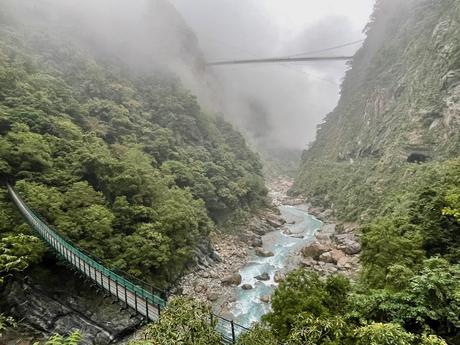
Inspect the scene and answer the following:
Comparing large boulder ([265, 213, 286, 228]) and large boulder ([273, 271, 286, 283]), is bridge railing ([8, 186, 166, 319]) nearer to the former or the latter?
large boulder ([273, 271, 286, 283])

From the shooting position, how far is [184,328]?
263 inches

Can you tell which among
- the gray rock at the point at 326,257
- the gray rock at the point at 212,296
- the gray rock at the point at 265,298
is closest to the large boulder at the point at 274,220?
the gray rock at the point at 326,257

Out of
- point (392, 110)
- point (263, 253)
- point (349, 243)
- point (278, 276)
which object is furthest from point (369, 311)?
point (392, 110)

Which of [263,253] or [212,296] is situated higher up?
[263,253]

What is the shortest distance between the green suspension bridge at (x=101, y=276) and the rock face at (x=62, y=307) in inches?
38.5

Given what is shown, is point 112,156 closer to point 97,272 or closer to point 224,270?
point 224,270

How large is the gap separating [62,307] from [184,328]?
12.6 m

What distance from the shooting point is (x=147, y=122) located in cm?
4609

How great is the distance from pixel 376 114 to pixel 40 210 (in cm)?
5661

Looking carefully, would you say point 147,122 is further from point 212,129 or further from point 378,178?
point 378,178

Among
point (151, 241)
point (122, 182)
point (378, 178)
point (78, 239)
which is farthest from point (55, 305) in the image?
point (378, 178)

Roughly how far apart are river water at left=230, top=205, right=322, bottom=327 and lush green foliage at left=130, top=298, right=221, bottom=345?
12.6 metres

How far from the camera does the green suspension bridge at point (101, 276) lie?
12922 mm

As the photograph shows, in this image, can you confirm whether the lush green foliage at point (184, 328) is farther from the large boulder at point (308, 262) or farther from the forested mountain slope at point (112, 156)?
the large boulder at point (308, 262)
